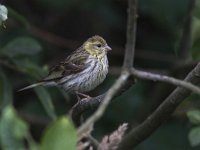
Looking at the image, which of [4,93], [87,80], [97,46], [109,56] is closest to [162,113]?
[4,93]

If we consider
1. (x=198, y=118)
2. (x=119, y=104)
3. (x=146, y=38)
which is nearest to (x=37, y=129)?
(x=119, y=104)

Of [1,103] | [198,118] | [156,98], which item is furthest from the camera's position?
[156,98]

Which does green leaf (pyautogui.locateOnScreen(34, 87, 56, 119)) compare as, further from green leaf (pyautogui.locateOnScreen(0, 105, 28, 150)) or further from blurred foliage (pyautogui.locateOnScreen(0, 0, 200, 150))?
green leaf (pyautogui.locateOnScreen(0, 105, 28, 150))

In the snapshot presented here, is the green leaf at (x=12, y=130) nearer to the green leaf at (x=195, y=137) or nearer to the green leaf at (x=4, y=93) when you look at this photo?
the green leaf at (x=195, y=137)

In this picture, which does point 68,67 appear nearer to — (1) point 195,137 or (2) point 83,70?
(2) point 83,70

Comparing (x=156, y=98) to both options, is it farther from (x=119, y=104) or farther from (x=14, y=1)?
(x=14, y=1)

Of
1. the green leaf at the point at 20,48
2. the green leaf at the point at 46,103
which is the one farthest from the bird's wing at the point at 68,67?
the green leaf at the point at 46,103
